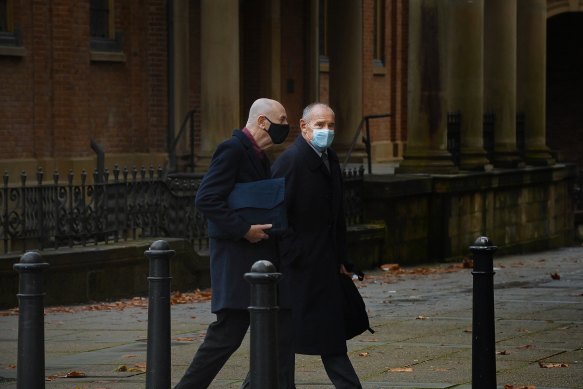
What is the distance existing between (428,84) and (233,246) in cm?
1648

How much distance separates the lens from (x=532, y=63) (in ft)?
104

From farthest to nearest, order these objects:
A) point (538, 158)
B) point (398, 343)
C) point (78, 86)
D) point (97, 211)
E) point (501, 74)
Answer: point (538, 158), point (501, 74), point (78, 86), point (97, 211), point (398, 343)

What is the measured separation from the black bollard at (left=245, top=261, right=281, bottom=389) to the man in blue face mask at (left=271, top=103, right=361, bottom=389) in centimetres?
163

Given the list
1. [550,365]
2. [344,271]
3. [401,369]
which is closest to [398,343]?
[401,369]

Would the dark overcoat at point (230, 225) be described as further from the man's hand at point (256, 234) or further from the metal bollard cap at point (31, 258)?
the metal bollard cap at point (31, 258)

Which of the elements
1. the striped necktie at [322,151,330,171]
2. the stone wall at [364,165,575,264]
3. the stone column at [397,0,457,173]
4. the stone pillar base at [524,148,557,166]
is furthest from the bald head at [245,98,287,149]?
the stone pillar base at [524,148,557,166]

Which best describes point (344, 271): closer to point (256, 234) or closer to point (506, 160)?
point (256, 234)

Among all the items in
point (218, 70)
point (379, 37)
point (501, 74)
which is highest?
point (379, 37)

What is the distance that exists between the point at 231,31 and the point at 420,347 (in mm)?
10354

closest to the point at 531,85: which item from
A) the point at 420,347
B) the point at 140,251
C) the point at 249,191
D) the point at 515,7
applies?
the point at 515,7

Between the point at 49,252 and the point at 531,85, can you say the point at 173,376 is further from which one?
the point at 531,85

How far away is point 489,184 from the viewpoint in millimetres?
26469

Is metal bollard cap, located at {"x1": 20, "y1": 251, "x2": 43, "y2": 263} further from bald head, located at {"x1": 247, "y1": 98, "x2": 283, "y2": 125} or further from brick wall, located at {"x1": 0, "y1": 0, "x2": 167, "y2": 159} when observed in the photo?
brick wall, located at {"x1": 0, "y1": 0, "x2": 167, "y2": 159}

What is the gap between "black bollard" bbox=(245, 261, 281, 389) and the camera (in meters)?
7.57
